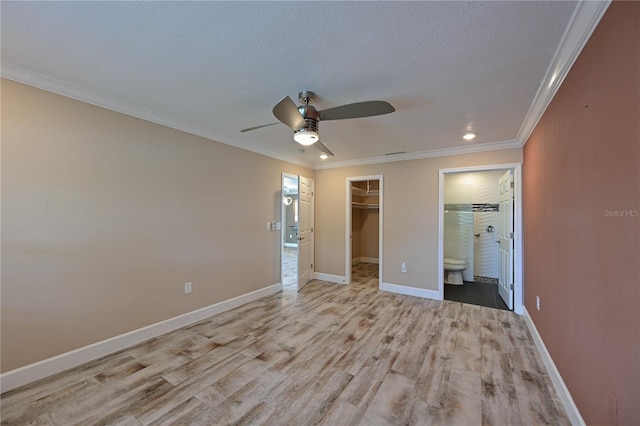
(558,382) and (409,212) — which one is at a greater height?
(409,212)

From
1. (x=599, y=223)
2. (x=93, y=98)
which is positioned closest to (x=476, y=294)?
(x=599, y=223)

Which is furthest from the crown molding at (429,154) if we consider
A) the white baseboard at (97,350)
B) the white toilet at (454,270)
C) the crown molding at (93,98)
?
the white baseboard at (97,350)

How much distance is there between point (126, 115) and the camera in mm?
2680

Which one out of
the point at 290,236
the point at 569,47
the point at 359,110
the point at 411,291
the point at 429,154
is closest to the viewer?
the point at 569,47

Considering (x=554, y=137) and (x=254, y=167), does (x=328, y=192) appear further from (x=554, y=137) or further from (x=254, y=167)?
(x=554, y=137)

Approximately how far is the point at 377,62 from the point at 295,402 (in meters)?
2.56

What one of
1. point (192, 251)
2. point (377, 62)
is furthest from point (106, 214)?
point (377, 62)

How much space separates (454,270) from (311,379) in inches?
160

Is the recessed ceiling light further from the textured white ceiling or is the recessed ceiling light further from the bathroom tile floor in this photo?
the bathroom tile floor

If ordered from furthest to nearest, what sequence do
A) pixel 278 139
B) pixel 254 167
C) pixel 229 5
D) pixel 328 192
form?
pixel 328 192, pixel 254 167, pixel 278 139, pixel 229 5

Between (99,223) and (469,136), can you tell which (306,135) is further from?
(469,136)

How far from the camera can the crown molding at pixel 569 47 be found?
4.34 feet

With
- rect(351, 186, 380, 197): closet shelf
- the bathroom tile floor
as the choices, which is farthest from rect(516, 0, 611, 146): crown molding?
rect(351, 186, 380, 197): closet shelf

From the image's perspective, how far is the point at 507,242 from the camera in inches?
154
